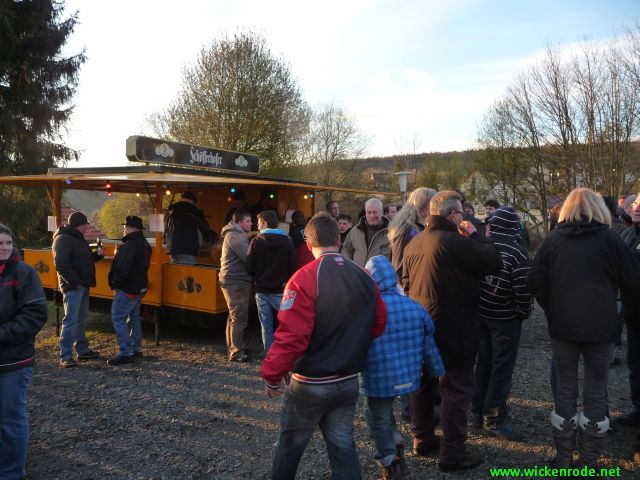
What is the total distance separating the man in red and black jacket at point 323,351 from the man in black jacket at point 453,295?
76 centimetres

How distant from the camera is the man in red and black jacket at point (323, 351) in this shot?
8.10 feet

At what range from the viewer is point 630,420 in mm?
4086

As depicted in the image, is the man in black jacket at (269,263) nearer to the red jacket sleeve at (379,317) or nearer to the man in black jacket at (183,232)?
the man in black jacket at (183,232)

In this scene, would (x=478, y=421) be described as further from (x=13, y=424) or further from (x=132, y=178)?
(x=132, y=178)

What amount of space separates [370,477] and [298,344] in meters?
A: 1.53

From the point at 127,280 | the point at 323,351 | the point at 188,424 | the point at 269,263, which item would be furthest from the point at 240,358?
the point at 323,351

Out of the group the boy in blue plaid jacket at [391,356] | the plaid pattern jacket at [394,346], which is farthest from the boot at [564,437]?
the plaid pattern jacket at [394,346]

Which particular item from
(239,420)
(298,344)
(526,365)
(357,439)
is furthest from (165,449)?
(526,365)

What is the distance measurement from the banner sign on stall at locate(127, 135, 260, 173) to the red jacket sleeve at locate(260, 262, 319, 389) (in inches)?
208

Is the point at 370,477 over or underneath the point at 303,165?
underneath

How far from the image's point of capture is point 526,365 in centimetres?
577

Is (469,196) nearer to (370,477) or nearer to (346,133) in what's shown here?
(346,133)

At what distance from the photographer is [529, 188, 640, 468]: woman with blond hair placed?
307 cm

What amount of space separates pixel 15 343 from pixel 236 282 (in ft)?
10.3
